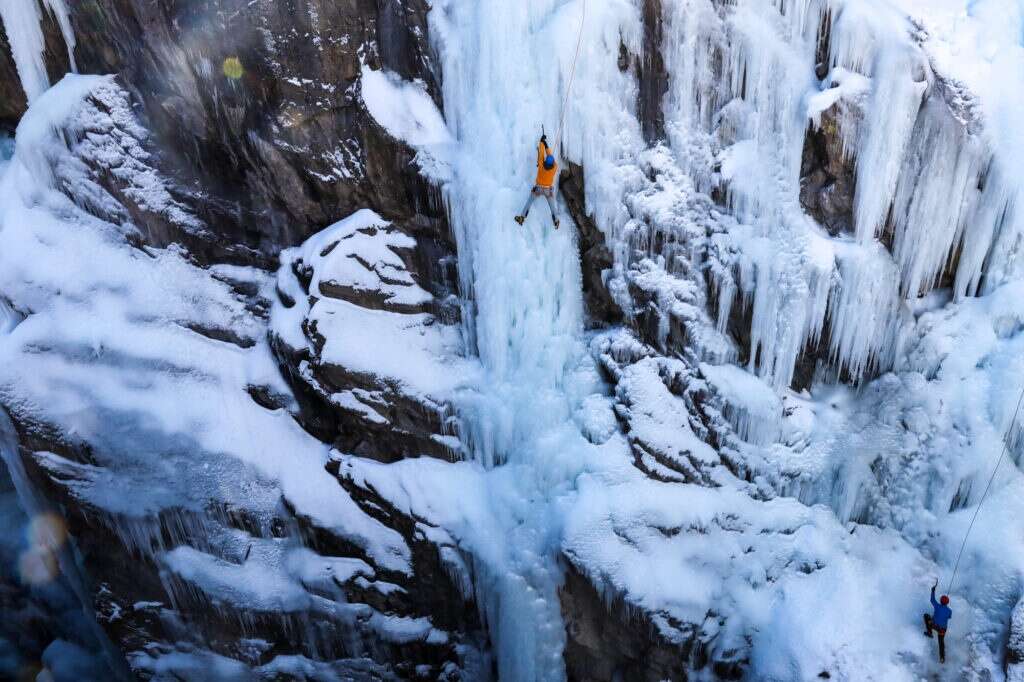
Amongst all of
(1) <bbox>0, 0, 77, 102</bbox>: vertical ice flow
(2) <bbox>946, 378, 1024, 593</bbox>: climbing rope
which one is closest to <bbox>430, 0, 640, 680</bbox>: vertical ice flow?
(2) <bbox>946, 378, 1024, 593</bbox>: climbing rope

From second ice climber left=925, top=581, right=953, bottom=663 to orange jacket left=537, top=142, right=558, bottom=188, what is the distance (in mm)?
5243

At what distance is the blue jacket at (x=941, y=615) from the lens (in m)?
6.83

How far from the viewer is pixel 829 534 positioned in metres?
7.88

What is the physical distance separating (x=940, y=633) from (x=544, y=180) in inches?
224

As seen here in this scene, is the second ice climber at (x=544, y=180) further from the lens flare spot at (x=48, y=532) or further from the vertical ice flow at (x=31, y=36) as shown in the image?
the lens flare spot at (x=48, y=532)

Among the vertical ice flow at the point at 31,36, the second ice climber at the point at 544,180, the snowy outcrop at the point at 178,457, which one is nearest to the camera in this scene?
the second ice climber at the point at 544,180

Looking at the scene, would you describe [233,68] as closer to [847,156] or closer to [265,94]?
[265,94]

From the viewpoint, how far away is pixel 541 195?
7.88 meters

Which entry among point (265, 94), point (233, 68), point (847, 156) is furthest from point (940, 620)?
point (233, 68)

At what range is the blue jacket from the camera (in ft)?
22.4

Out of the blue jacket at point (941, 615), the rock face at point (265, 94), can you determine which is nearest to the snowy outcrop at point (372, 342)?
the rock face at point (265, 94)

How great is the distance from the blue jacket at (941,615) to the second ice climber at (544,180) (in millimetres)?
5102

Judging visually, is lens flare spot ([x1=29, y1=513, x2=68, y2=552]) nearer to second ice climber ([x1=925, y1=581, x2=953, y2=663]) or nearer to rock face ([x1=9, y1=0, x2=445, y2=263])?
rock face ([x1=9, y1=0, x2=445, y2=263])

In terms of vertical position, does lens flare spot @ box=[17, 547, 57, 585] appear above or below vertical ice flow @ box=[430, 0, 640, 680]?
below
